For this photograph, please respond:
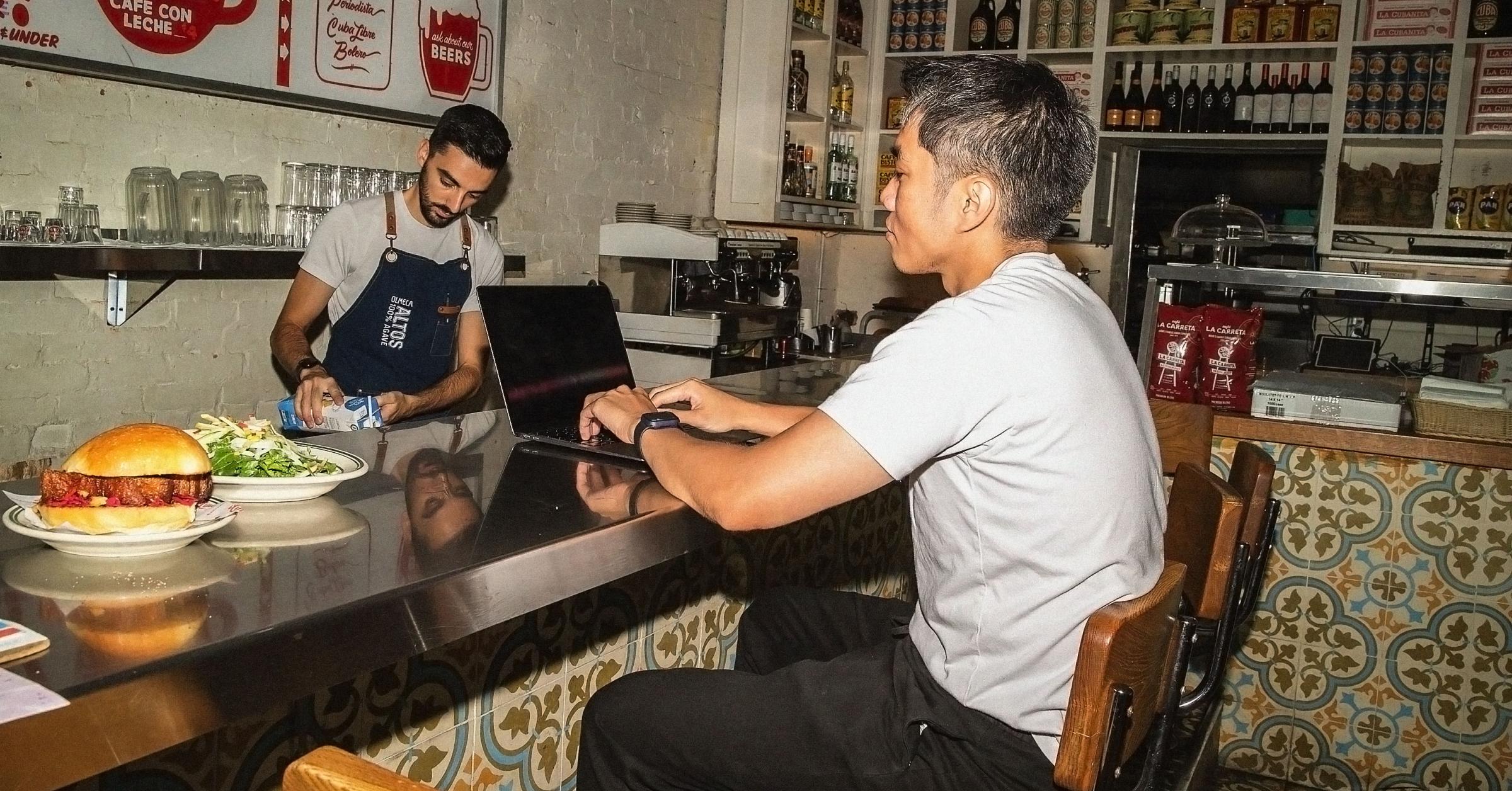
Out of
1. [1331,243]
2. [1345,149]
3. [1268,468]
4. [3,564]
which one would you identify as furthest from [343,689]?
[1345,149]

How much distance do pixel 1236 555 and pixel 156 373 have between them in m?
2.78

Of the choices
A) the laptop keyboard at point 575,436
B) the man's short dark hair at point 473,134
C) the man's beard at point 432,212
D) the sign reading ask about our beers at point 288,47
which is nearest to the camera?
the laptop keyboard at point 575,436

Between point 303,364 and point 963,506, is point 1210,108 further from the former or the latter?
point 963,506

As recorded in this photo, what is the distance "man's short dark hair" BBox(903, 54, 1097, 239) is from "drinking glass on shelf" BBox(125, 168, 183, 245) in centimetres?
212

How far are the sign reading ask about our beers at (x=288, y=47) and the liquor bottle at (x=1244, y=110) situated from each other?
11.1 ft

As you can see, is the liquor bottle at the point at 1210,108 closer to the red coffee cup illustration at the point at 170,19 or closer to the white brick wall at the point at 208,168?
the white brick wall at the point at 208,168

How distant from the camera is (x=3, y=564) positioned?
1106 millimetres

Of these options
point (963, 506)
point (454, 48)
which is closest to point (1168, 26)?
point (454, 48)

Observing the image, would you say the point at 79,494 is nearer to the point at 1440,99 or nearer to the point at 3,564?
the point at 3,564

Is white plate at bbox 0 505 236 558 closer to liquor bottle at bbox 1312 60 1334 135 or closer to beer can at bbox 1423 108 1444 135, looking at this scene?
liquor bottle at bbox 1312 60 1334 135

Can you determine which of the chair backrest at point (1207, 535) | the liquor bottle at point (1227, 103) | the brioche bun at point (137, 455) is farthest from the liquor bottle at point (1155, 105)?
the brioche bun at point (137, 455)

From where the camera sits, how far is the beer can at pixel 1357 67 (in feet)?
16.8

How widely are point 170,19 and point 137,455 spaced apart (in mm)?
2358

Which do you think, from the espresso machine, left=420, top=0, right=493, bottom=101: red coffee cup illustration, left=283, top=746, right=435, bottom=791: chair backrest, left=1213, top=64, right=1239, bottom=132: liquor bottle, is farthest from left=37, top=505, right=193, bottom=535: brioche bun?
left=1213, top=64, right=1239, bottom=132: liquor bottle
